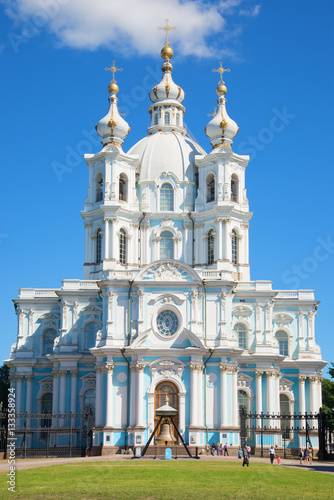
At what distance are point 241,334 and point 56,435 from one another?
15979 mm

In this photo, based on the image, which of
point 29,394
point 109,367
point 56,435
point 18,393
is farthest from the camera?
point 18,393

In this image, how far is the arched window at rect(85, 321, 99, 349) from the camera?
199 feet

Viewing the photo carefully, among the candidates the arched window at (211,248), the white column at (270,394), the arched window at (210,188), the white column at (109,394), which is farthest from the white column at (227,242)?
the white column at (109,394)

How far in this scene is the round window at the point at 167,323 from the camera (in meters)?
55.0

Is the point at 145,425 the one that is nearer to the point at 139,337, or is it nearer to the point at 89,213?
the point at 139,337

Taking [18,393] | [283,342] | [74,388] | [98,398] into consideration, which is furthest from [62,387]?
[283,342]

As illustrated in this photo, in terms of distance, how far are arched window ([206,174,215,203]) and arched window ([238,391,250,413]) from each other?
15.8 m

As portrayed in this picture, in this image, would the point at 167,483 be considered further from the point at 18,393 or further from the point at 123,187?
the point at 123,187

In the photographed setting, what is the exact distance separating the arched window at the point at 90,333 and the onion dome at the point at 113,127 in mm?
14957

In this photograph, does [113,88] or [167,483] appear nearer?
[167,483]

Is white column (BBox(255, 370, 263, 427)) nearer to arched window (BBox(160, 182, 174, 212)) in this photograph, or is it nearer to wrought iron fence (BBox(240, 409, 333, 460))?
wrought iron fence (BBox(240, 409, 333, 460))

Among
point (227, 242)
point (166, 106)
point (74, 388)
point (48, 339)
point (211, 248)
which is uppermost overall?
point (166, 106)

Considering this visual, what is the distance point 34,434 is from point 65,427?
4.25 m

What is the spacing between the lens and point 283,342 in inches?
2496
